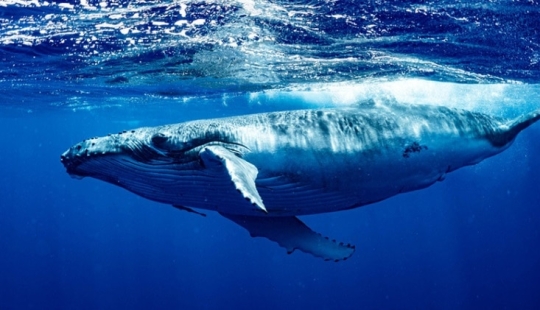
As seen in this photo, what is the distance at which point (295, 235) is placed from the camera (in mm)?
5473

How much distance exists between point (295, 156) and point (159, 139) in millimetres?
1439

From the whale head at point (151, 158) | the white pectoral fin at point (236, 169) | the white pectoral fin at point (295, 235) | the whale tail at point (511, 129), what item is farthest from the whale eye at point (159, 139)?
the whale tail at point (511, 129)

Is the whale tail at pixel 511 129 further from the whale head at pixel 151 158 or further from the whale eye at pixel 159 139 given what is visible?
the whale eye at pixel 159 139

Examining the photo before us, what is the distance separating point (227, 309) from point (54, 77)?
6207 cm

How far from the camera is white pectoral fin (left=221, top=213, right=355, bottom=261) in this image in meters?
5.39

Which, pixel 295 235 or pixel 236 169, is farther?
pixel 295 235

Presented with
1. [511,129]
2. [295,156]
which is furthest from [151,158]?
[511,129]

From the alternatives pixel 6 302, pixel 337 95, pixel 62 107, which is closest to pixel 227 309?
pixel 6 302

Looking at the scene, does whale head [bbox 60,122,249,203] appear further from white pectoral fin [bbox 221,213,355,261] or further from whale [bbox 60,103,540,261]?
white pectoral fin [bbox 221,213,355,261]

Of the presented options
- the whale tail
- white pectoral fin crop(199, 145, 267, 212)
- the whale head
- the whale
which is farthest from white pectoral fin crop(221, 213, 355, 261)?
the whale tail

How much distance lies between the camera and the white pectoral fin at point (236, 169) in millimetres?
2961

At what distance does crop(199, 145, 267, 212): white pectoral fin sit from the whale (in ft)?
0.07

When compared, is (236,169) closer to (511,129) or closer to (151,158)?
(151,158)

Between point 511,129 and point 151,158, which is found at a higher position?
point 151,158
